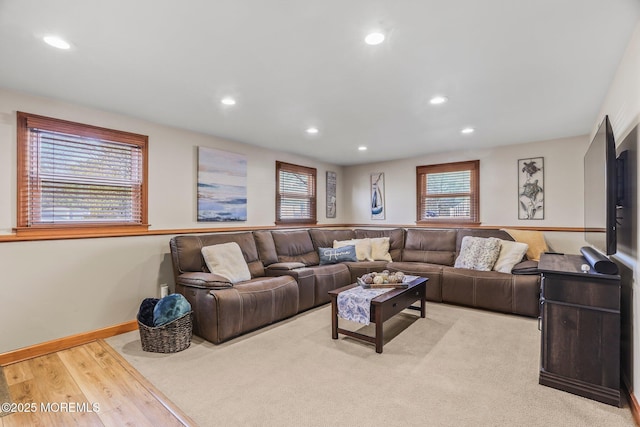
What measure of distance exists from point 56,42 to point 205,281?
2106 mm

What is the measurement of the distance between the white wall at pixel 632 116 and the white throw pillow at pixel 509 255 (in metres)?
1.62

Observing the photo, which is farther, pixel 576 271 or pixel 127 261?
pixel 127 261

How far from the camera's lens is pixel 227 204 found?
4305 millimetres

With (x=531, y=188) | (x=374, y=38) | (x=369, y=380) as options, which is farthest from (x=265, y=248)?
(x=531, y=188)

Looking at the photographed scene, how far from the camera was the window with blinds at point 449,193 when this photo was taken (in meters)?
5.04

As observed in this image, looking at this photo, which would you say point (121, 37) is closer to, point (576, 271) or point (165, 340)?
point (165, 340)

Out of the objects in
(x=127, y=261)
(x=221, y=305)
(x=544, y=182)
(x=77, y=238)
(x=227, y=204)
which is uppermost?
(x=544, y=182)

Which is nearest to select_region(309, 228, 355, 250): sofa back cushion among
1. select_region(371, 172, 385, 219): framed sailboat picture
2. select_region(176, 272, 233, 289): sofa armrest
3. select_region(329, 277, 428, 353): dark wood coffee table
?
select_region(371, 172, 385, 219): framed sailboat picture

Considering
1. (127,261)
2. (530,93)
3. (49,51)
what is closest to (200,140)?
(127,261)

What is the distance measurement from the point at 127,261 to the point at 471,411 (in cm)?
337

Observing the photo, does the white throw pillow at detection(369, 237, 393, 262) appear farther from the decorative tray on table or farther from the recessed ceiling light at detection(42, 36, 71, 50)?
the recessed ceiling light at detection(42, 36, 71, 50)

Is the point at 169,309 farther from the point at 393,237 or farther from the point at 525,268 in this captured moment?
the point at 525,268

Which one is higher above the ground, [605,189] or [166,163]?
[166,163]

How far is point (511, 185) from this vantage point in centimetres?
470
